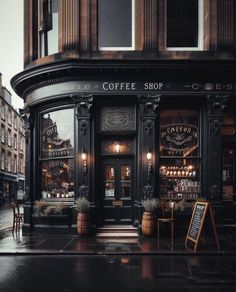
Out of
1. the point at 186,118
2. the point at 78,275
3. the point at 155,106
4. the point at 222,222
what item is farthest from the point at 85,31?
the point at 78,275

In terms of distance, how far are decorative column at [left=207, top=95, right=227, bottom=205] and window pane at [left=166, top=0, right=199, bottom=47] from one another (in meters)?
2.54

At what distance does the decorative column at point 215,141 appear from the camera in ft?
51.8

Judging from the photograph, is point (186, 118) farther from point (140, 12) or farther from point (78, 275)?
point (78, 275)

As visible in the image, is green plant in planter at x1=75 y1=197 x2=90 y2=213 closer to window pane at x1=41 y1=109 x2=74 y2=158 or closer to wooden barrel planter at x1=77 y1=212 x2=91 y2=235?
wooden barrel planter at x1=77 y1=212 x2=91 y2=235

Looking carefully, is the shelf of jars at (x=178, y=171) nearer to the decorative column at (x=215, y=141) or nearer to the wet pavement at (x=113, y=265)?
the decorative column at (x=215, y=141)

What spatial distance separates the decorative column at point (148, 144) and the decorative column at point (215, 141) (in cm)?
208

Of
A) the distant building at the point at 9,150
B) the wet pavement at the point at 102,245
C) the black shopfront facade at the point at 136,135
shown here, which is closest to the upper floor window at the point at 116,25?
the black shopfront facade at the point at 136,135

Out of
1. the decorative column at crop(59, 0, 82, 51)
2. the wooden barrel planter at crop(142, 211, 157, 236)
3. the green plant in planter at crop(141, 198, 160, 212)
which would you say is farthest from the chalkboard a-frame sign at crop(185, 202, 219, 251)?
the decorative column at crop(59, 0, 82, 51)

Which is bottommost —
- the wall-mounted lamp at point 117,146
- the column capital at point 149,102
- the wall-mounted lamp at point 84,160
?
the wall-mounted lamp at point 84,160

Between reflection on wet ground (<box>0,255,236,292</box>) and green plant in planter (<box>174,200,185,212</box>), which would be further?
green plant in planter (<box>174,200,185,212</box>)

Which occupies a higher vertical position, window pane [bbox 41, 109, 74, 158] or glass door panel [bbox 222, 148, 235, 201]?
window pane [bbox 41, 109, 74, 158]

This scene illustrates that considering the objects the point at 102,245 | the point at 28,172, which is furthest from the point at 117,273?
the point at 28,172

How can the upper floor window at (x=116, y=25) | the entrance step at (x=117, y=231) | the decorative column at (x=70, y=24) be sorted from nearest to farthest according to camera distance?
1. the entrance step at (x=117, y=231)
2. the decorative column at (x=70, y=24)
3. the upper floor window at (x=116, y=25)

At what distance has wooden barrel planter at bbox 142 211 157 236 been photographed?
47.9ft
